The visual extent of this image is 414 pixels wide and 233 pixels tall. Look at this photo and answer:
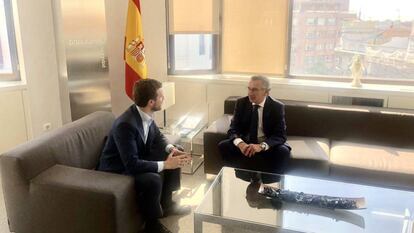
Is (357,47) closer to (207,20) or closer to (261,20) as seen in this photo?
(261,20)

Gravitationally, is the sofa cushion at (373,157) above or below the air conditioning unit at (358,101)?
below

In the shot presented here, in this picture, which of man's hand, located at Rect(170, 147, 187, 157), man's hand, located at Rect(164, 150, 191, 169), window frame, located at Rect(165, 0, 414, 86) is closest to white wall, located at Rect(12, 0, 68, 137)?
window frame, located at Rect(165, 0, 414, 86)

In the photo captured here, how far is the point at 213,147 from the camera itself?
10.7 ft

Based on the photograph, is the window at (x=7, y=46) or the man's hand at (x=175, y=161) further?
the window at (x=7, y=46)

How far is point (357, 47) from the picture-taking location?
151 inches

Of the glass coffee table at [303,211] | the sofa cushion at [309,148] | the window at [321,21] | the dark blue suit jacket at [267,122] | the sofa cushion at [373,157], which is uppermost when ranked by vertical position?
the window at [321,21]

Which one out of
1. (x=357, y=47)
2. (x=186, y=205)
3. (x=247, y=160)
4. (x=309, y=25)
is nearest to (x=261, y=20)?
(x=309, y=25)

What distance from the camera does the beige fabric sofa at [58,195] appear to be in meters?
2.13

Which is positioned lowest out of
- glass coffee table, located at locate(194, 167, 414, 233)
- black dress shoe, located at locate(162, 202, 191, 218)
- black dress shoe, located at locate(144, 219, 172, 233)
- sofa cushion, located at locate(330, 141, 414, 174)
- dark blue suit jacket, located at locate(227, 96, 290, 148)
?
black dress shoe, located at locate(162, 202, 191, 218)

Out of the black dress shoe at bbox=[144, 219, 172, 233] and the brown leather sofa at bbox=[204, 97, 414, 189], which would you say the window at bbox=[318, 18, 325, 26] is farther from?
the black dress shoe at bbox=[144, 219, 172, 233]

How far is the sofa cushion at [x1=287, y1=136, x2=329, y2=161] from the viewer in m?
2.91

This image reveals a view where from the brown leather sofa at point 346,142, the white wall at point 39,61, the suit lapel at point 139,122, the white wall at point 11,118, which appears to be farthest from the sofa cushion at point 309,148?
the white wall at point 11,118

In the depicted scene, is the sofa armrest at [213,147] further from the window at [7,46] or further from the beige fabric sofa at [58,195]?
the window at [7,46]

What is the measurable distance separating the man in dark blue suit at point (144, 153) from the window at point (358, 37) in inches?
82.0
